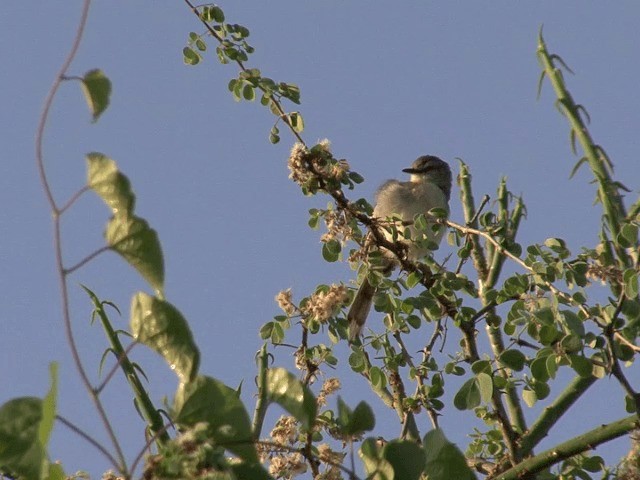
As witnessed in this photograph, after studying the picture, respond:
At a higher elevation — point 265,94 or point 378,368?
point 265,94

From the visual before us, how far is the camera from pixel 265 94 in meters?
3.57

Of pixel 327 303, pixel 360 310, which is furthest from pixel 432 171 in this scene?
pixel 327 303

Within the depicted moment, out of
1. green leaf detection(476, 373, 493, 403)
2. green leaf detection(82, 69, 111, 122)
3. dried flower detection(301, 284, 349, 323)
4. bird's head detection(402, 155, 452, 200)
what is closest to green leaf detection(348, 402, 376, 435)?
green leaf detection(82, 69, 111, 122)

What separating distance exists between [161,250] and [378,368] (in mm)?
1874

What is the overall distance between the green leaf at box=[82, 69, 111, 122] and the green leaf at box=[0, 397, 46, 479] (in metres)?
0.40

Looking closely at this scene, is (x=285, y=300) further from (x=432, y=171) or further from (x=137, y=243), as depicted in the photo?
(x=432, y=171)

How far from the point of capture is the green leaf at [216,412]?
1.26 m

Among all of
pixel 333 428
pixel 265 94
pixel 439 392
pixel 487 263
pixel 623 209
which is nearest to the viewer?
pixel 333 428

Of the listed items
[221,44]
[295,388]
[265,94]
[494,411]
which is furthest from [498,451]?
[295,388]

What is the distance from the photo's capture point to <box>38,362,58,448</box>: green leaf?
3.54 feet

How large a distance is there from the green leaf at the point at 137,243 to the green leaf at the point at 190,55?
2.57 meters

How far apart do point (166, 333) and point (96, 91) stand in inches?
13.5

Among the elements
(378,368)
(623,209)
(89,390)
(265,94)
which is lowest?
(89,390)

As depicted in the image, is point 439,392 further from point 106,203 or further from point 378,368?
point 106,203
